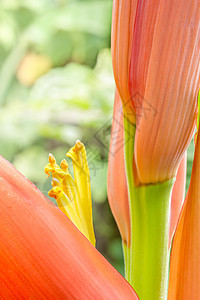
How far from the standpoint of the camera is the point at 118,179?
0.26 meters

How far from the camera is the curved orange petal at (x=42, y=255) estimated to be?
178 millimetres

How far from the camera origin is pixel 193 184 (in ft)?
0.68

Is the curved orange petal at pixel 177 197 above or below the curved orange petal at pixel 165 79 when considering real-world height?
below

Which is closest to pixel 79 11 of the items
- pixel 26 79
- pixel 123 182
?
pixel 26 79

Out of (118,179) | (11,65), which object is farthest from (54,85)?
(118,179)

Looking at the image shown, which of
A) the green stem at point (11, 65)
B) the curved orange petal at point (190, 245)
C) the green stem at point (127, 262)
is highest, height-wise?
the green stem at point (11, 65)

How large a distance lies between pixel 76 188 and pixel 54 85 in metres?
1.09

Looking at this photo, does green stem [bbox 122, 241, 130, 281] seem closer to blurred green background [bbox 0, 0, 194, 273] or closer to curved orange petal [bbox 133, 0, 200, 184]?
curved orange petal [bbox 133, 0, 200, 184]

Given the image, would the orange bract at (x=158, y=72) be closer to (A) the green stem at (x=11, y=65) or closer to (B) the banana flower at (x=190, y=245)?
(B) the banana flower at (x=190, y=245)

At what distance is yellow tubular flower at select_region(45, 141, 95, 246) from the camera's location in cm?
23

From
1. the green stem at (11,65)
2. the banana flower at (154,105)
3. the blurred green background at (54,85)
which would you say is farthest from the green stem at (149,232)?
the green stem at (11,65)

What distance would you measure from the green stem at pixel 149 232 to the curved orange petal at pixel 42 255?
3cm

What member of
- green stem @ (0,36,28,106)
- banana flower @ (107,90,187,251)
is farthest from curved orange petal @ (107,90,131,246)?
green stem @ (0,36,28,106)

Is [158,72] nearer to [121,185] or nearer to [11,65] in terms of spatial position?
[121,185]
